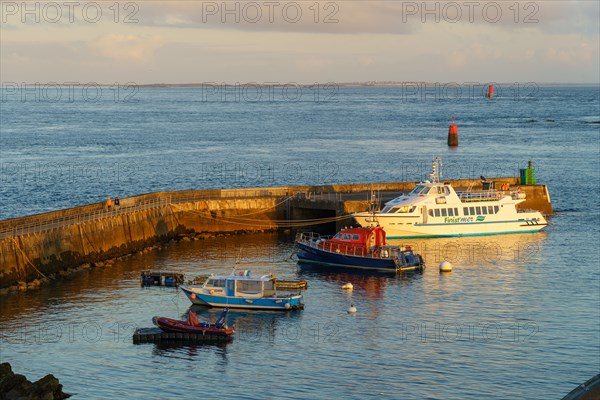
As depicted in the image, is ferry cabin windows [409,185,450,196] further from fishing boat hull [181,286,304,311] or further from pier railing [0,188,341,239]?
fishing boat hull [181,286,304,311]

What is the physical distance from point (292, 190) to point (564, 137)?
349 ft

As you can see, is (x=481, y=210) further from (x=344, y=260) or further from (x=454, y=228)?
(x=344, y=260)

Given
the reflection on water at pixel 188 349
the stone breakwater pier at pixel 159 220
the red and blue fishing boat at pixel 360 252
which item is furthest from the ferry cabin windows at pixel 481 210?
the reflection on water at pixel 188 349

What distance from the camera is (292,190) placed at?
77.6m

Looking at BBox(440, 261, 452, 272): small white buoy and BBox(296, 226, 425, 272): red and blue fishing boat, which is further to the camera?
BBox(296, 226, 425, 272): red and blue fishing boat

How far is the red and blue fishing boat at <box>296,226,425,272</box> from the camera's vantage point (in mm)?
62469

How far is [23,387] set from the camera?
1362 inches

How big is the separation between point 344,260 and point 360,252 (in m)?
1.10

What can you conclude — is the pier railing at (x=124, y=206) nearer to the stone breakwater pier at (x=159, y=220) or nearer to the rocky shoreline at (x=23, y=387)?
the stone breakwater pier at (x=159, y=220)

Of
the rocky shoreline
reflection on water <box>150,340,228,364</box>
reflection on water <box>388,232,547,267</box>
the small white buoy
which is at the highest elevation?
reflection on water <box>388,232,547,267</box>

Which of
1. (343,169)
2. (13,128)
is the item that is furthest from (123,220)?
(13,128)

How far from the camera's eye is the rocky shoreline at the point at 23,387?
34.2 m

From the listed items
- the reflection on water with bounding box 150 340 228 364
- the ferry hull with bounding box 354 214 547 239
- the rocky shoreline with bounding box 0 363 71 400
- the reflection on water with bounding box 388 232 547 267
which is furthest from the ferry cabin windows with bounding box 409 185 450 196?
the rocky shoreline with bounding box 0 363 71 400

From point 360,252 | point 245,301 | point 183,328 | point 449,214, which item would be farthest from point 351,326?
point 449,214
